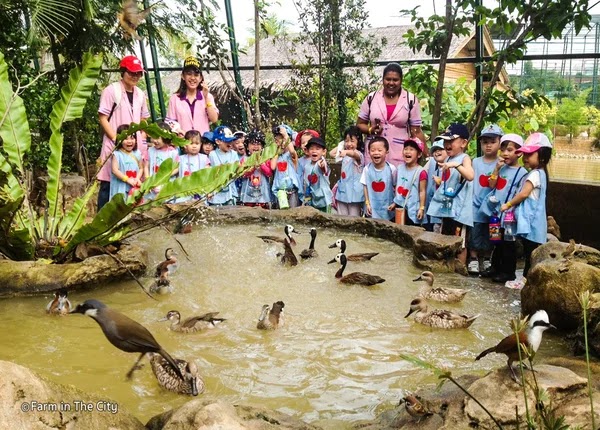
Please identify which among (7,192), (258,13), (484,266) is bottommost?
(484,266)

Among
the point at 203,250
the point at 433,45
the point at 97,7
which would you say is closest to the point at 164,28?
the point at 97,7

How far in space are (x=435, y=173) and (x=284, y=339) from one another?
3548 mm

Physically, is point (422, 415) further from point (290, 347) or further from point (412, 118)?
point (412, 118)

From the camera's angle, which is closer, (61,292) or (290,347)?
(290,347)

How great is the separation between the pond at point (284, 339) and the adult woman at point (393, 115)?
75.9 inches

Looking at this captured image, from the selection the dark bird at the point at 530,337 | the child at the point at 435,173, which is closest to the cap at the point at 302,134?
the child at the point at 435,173

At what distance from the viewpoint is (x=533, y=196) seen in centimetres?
653

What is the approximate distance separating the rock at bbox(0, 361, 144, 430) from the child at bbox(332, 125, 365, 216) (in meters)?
6.25

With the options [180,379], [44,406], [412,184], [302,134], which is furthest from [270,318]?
[302,134]

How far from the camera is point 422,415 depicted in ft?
10.5

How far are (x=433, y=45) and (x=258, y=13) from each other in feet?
14.2

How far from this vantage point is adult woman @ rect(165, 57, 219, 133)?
29.9 ft

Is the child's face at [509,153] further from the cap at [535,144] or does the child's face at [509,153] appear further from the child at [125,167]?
the child at [125,167]

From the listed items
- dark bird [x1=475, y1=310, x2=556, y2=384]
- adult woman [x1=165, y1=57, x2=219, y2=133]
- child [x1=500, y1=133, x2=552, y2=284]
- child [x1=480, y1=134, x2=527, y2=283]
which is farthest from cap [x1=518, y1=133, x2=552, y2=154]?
adult woman [x1=165, y1=57, x2=219, y2=133]
